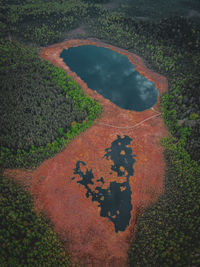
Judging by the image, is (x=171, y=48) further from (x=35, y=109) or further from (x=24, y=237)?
(x=24, y=237)

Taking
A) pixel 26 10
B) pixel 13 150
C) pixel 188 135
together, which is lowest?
pixel 13 150

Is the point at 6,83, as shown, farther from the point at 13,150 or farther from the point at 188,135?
the point at 188,135

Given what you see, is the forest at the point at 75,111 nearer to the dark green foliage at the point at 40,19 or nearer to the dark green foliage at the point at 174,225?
the dark green foliage at the point at 174,225

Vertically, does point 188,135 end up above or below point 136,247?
above

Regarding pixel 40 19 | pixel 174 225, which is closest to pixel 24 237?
pixel 174 225

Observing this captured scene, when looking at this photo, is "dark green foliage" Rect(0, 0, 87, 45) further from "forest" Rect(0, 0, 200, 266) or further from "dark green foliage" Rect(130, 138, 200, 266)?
"dark green foliage" Rect(130, 138, 200, 266)

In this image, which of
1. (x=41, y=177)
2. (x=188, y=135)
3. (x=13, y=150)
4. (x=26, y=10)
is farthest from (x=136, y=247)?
(x=26, y=10)
